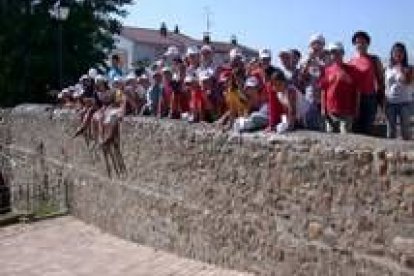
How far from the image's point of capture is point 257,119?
1180 cm

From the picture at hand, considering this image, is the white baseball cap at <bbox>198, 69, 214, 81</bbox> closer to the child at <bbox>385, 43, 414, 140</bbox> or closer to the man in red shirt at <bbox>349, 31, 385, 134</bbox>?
the man in red shirt at <bbox>349, 31, 385, 134</bbox>

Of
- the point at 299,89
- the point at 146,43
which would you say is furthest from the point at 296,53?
the point at 146,43

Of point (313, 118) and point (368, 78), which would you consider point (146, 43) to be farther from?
point (368, 78)

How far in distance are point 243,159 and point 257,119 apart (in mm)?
627

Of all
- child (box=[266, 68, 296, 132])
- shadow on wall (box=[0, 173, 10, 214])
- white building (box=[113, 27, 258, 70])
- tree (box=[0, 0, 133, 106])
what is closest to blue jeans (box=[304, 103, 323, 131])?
child (box=[266, 68, 296, 132])

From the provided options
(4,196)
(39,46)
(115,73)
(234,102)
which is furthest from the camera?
(39,46)

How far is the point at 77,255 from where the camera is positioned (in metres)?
15.7

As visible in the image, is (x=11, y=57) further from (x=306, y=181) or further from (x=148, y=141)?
(x=306, y=181)

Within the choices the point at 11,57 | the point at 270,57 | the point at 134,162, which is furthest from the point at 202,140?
the point at 11,57

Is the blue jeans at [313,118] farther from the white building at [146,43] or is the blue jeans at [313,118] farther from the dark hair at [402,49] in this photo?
the white building at [146,43]

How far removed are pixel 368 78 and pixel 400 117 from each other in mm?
706

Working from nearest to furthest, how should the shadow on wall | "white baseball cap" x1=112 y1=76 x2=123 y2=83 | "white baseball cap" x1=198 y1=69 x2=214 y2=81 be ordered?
"white baseball cap" x1=198 y1=69 x2=214 y2=81
"white baseball cap" x1=112 y1=76 x2=123 y2=83
the shadow on wall

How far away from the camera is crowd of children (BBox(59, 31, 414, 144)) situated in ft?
36.1

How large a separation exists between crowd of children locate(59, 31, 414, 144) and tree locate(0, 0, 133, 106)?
48.7 feet
